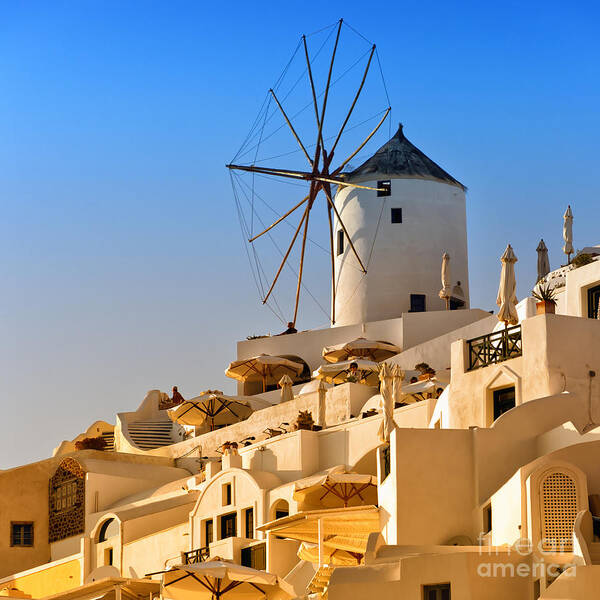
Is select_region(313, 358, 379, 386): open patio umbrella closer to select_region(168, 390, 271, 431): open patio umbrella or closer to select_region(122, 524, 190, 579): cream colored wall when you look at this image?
select_region(168, 390, 271, 431): open patio umbrella

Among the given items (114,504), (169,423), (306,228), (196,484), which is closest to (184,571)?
(196,484)

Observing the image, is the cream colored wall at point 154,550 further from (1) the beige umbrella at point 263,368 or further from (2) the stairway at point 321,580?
(1) the beige umbrella at point 263,368

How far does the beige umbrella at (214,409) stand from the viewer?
5128cm

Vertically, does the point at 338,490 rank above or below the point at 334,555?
above

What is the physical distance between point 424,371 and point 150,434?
1309cm

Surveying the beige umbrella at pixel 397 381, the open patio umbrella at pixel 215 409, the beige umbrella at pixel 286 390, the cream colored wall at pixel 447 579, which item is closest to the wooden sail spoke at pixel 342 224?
the open patio umbrella at pixel 215 409

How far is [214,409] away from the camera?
5128 centimetres

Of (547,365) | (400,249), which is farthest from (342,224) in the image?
(547,365)

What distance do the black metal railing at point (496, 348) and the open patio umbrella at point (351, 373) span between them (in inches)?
510

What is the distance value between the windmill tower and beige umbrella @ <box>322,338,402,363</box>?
4166mm

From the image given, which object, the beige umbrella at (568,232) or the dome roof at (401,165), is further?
the dome roof at (401,165)

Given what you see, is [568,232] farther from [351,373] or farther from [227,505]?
[227,505]

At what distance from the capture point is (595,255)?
4356 centimetres

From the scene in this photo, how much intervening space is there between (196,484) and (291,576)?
9.36 m
